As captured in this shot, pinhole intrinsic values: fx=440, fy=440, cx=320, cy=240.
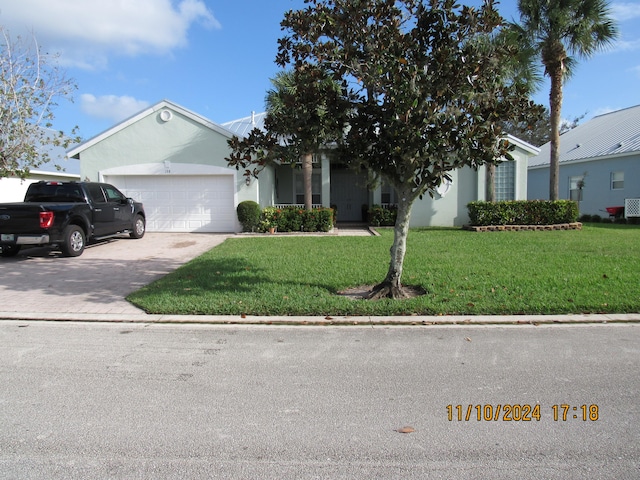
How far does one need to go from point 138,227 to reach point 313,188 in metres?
8.00

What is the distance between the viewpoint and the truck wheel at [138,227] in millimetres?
14109

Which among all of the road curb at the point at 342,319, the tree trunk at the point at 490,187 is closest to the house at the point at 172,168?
the tree trunk at the point at 490,187

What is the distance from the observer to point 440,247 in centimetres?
1162

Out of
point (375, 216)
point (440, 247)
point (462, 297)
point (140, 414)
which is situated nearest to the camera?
point (140, 414)

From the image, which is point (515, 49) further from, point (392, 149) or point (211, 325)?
point (211, 325)

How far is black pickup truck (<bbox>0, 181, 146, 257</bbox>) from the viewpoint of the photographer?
9.98m

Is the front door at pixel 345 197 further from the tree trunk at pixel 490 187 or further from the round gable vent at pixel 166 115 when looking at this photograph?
the round gable vent at pixel 166 115

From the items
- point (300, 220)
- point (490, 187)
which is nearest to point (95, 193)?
point (300, 220)

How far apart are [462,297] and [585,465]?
3.97 meters

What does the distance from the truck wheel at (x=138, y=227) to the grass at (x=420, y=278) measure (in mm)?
3565

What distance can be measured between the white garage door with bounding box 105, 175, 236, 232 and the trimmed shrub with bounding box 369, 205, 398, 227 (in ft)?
18.0

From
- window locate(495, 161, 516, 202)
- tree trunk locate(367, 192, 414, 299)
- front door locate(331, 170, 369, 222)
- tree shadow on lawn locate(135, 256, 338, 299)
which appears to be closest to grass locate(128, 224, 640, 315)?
tree shadow on lawn locate(135, 256, 338, 299)

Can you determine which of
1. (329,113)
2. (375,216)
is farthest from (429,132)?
(375,216)

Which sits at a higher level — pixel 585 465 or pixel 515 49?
pixel 515 49
